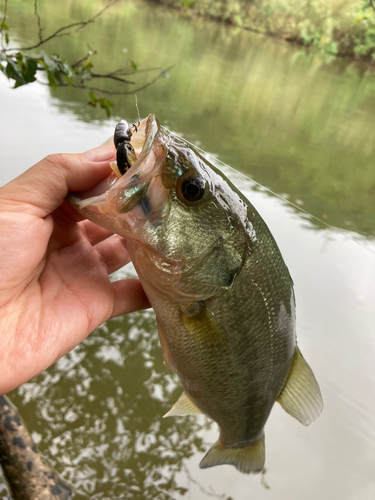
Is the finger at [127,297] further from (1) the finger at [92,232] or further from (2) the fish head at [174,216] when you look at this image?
(2) the fish head at [174,216]

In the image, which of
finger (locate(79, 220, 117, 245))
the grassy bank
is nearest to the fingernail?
finger (locate(79, 220, 117, 245))

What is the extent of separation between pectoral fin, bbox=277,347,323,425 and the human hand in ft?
2.76

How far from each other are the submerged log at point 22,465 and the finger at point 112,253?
92 centimetres

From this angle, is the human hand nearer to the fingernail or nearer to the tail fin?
the fingernail

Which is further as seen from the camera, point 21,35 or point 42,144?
point 21,35

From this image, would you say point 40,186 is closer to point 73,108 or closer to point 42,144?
point 42,144

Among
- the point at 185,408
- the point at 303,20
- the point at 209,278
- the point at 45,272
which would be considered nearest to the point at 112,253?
the point at 45,272

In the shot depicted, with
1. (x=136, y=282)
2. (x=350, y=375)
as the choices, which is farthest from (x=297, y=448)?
(x=136, y=282)

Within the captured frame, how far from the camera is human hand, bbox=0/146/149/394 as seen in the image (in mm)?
1145

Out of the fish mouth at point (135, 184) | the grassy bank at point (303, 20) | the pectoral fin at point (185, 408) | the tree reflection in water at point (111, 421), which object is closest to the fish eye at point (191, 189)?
the fish mouth at point (135, 184)

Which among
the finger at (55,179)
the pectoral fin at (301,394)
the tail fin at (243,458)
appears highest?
the finger at (55,179)

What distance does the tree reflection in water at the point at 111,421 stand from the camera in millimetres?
1999

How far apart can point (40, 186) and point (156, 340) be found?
185 centimetres

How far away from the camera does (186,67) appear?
1032 centimetres
